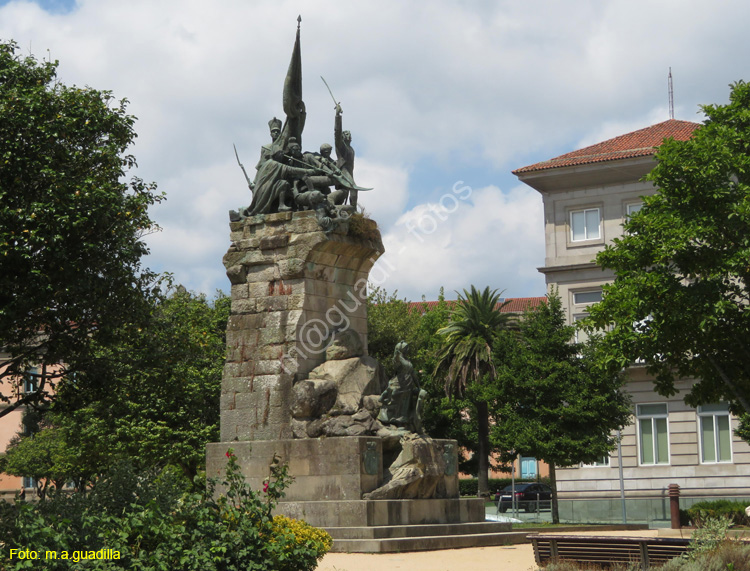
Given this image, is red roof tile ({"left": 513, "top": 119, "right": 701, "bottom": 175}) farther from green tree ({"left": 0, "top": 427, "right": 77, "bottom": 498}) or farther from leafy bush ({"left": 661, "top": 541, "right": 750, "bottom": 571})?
leafy bush ({"left": 661, "top": 541, "right": 750, "bottom": 571})

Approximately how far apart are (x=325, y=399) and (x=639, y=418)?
2650 cm

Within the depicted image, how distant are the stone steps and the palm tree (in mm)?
22044

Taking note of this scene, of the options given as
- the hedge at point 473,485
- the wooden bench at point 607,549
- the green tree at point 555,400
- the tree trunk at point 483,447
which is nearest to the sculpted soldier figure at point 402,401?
the wooden bench at point 607,549

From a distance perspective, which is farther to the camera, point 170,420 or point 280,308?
point 170,420

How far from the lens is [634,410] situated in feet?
137

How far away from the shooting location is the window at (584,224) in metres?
44.8

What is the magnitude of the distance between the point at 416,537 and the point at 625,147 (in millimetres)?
31623

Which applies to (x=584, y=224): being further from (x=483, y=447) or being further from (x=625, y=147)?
(x=483, y=447)

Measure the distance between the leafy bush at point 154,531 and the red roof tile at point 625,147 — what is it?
113 ft

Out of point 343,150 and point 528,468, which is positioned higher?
point 343,150

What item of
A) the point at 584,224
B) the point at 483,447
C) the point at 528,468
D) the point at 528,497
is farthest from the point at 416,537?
the point at 528,468

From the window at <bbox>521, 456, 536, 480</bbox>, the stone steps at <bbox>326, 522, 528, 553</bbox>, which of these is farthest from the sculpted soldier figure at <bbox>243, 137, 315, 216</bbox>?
the window at <bbox>521, 456, 536, 480</bbox>

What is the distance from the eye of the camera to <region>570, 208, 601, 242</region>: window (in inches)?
1763

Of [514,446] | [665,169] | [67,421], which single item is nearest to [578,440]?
[514,446]
